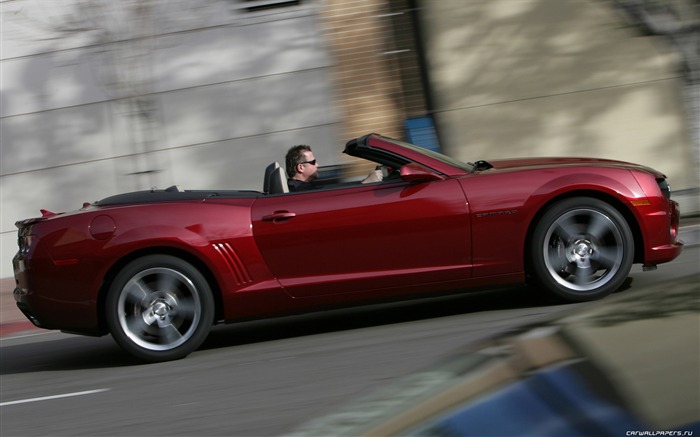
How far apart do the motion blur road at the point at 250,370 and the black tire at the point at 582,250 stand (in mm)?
216

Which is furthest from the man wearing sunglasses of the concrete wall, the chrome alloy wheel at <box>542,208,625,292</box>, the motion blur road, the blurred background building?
the concrete wall

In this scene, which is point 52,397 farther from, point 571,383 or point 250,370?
point 571,383

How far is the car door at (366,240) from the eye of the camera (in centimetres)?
678

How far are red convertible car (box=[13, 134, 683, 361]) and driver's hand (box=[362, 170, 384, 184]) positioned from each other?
5 cm

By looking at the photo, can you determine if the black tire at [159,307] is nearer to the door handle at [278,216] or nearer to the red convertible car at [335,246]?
the red convertible car at [335,246]

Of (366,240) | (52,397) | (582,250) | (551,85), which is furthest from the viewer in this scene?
(551,85)

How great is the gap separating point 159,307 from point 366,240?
62.1 inches

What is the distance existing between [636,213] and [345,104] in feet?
24.6

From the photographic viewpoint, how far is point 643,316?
2254mm

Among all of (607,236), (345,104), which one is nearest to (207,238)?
(607,236)

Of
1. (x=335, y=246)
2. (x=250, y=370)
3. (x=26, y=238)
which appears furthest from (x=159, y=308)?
(x=335, y=246)

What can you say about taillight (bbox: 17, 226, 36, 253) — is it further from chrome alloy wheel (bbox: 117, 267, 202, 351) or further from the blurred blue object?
the blurred blue object

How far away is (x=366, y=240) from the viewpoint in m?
6.78

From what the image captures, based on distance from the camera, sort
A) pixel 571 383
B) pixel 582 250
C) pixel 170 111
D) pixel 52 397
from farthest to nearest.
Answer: pixel 170 111 < pixel 582 250 < pixel 52 397 < pixel 571 383
